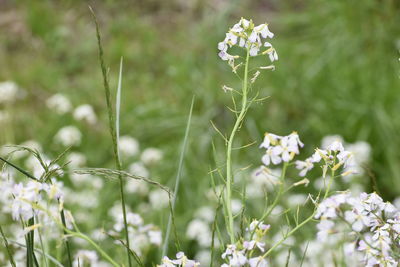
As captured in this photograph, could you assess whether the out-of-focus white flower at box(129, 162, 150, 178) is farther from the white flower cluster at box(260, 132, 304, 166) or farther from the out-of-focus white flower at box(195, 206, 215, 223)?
the white flower cluster at box(260, 132, 304, 166)

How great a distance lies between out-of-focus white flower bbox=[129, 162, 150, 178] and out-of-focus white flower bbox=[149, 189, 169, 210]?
4.4 inches

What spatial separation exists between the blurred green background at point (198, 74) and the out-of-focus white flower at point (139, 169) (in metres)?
0.13

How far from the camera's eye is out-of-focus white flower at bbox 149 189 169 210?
3.03 meters

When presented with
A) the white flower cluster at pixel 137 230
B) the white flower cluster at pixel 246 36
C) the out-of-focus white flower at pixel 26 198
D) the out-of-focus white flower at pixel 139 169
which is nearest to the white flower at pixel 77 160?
the out-of-focus white flower at pixel 139 169

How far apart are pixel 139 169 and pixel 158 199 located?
0.26 metres

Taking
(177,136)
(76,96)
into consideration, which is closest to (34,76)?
(76,96)

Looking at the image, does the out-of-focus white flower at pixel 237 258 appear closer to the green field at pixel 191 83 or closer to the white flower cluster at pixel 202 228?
the green field at pixel 191 83

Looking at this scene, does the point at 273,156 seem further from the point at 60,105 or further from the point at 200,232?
the point at 60,105

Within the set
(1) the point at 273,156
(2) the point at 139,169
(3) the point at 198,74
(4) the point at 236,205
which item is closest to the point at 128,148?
(2) the point at 139,169

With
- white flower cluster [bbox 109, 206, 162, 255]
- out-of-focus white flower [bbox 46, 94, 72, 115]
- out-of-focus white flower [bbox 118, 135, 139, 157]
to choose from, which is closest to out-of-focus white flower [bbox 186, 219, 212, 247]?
out-of-focus white flower [bbox 118, 135, 139, 157]

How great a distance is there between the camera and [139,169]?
10.9 feet

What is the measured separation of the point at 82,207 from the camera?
10.1 feet

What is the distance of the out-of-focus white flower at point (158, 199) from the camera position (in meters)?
3.03

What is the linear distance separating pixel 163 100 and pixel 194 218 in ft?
4.40
